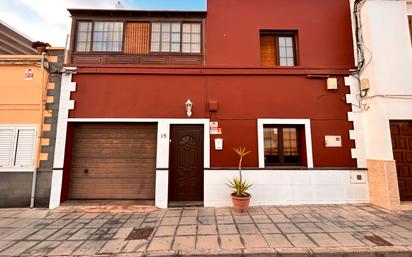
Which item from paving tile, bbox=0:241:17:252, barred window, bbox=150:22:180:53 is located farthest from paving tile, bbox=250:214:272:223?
barred window, bbox=150:22:180:53

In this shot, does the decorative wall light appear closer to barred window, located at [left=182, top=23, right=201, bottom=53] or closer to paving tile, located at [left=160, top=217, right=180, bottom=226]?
barred window, located at [left=182, top=23, right=201, bottom=53]

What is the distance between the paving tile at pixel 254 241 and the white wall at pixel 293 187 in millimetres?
1865

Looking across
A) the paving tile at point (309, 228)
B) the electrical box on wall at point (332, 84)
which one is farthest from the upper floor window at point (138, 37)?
the paving tile at point (309, 228)

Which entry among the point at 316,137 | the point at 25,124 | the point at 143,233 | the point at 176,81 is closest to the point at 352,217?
the point at 316,137

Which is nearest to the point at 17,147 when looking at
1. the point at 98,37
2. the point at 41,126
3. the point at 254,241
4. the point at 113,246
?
the point at 41,126

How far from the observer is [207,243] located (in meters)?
3.79

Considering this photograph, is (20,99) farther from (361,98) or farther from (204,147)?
(361,98)

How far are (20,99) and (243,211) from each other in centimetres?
724

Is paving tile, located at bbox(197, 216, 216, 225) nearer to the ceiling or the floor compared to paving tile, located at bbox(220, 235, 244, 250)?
nearer to the ceiling

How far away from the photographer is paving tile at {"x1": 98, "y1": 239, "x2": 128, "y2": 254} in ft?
11.7

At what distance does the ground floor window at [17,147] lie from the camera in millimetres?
5805

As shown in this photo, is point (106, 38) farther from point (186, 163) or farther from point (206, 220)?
point (206, 220)

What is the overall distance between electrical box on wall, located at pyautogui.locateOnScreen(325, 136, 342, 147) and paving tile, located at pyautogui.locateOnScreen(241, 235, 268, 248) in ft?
12.5

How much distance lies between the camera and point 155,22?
21.9ft
